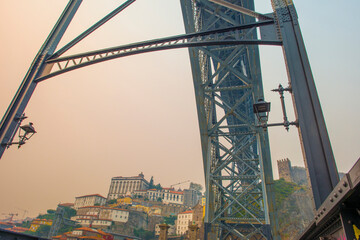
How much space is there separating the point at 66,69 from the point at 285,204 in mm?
68806

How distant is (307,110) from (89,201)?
10307 cm

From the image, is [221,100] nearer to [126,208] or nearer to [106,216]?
[106,216]

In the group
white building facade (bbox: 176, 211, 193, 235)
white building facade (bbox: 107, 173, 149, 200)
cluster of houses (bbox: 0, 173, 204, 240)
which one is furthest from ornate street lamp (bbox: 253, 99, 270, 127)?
white building facade (bbox: 107, 173, 149, 200)

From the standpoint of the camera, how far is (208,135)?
441 inches

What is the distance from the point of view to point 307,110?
3.36 meters

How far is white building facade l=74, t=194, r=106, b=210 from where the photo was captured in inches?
3641

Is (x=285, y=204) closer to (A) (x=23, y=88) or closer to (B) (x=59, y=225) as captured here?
(B) (x=59, y=225)

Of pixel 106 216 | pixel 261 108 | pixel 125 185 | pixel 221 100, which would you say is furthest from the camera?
pixel 125 185

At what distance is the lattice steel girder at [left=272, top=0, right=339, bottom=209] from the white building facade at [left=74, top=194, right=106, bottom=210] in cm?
9925

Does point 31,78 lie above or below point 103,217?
below

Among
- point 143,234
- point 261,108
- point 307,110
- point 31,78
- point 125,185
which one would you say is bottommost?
point 307,110

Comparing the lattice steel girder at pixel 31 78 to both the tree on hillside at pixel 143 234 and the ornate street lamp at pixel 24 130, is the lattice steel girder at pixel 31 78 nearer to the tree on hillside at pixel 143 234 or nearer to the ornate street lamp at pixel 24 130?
the ornate street lamp at pixel 24 130

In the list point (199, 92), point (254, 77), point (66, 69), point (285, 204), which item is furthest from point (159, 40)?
point (285, 204)

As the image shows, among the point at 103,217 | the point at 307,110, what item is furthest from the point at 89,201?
the point at 307,110
